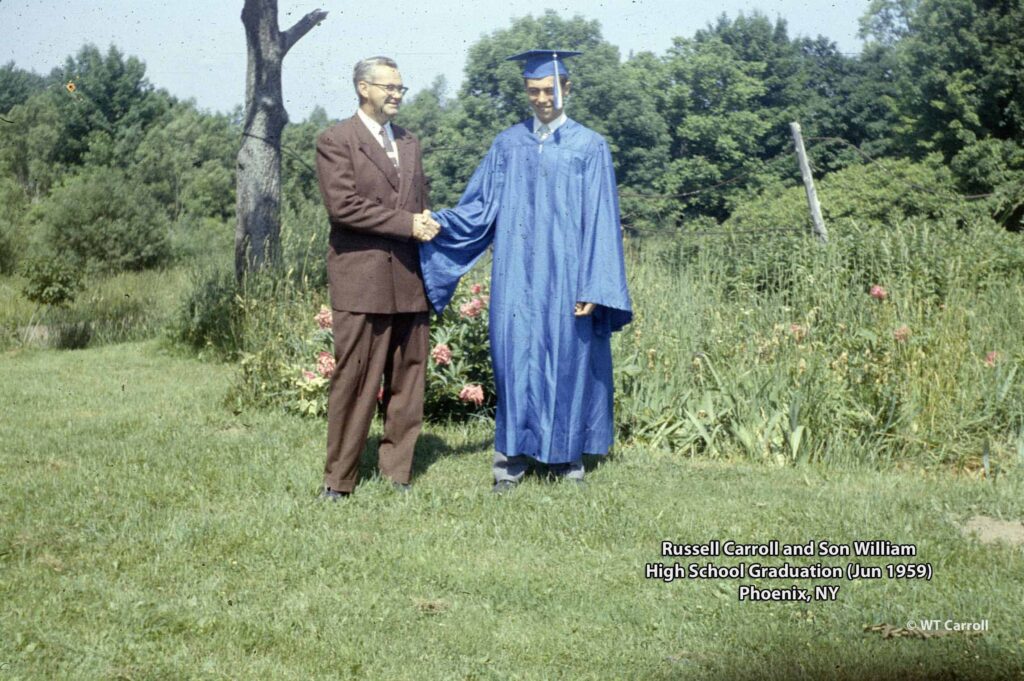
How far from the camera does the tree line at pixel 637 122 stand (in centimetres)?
2180

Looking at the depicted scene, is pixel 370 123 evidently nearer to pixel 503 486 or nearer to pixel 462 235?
pixel 462 235

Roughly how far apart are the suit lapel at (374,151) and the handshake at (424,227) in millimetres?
202

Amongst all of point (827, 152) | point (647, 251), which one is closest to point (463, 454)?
point (647, 251)

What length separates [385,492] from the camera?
18.9ft

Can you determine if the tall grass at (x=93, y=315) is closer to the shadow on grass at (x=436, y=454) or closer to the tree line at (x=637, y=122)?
the tree line at (x=637, y=122)

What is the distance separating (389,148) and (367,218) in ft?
1.41

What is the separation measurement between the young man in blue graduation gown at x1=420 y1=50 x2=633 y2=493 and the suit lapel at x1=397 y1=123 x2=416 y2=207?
0.20 m

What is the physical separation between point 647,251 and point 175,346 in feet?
15.3

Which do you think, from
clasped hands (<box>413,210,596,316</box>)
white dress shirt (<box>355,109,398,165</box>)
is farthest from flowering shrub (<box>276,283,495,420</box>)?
white dress shirt (<box>355,109,398,165</box>)

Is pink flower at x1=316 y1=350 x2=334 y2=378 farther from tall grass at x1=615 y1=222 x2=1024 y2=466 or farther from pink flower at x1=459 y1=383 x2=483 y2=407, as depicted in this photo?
tall grass at x1=615 y1=222 x2=1024 y2=466

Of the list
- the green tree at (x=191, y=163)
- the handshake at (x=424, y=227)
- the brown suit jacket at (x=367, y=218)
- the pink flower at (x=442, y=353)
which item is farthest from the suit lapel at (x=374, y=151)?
the green tree at (x=191, y=163)

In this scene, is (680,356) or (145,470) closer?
(145,470)

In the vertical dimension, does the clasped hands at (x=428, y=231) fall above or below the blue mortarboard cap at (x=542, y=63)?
below

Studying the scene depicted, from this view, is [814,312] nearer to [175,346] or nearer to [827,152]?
[175,346]
